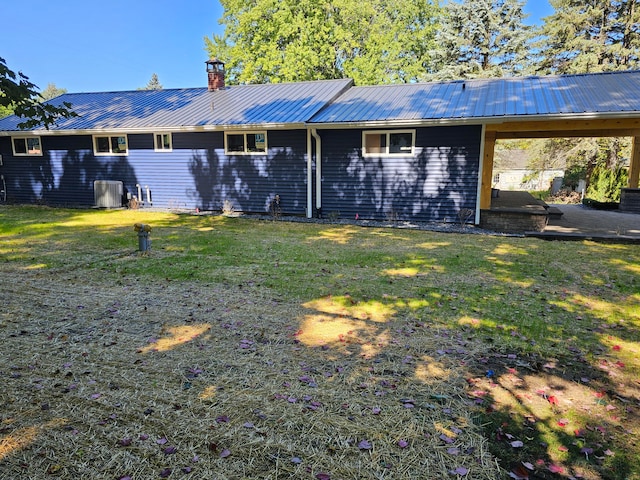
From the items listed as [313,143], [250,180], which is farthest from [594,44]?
[250,180]

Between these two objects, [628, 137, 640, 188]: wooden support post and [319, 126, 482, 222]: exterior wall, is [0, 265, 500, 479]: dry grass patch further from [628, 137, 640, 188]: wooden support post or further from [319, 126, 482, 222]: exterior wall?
[628, 137, 640, 188]: wooden support post

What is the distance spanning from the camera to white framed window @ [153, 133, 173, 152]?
12.9 m

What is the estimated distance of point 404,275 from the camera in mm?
5625

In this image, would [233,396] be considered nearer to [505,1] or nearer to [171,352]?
[171,352]

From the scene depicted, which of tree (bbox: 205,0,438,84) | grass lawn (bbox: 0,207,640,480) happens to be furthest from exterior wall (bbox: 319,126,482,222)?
tree (bbox: 205,0,438,84)

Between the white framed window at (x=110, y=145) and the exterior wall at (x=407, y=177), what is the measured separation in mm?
6928

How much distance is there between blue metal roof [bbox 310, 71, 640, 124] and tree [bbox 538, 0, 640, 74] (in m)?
11.1

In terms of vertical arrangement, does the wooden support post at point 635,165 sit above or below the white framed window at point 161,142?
below

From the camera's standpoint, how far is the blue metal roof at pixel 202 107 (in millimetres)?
11906

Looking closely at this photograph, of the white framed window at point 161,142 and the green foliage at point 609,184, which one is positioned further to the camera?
the green foliage at point 609,184

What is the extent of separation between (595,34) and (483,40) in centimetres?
564

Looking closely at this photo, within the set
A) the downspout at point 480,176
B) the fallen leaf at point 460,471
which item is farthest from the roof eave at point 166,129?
the fallen leaf at point 460,471

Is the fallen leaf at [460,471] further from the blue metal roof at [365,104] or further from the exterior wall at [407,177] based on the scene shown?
the exterior wall at [407,177]

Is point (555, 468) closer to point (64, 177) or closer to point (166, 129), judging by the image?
point (166, 129)
